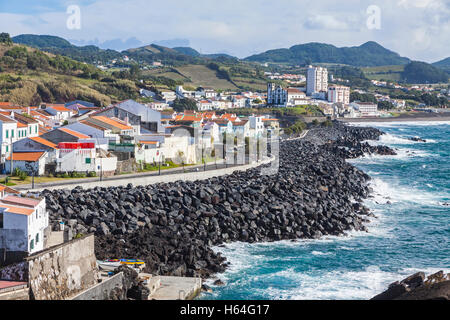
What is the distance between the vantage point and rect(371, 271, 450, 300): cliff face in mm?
13875

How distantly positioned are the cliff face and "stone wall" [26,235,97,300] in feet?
26.5

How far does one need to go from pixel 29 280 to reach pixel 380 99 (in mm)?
158623

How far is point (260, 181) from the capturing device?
33.8 metres

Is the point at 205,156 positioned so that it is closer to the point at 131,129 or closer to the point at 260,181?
the point at 131,129

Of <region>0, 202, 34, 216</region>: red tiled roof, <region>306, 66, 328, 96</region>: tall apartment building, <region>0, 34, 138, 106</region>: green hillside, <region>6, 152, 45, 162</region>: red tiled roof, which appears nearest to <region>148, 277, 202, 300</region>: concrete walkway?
<region>0, 202, 34, 216</region>: red tiled roof

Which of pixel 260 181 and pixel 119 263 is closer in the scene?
pixel 119 263

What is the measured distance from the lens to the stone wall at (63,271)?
13023 mm

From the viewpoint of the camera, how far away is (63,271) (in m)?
13.9

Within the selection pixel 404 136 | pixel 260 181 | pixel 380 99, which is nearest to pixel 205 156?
pixel 260 181

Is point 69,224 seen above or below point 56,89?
below

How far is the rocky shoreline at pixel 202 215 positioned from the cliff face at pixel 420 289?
6.03 m

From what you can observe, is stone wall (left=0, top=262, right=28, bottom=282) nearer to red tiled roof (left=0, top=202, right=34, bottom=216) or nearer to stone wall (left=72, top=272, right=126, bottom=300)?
stone wall (left=72, top=272, right=126, bottom=300)

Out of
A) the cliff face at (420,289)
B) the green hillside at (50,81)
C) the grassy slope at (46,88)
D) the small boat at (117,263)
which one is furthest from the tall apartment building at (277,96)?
the cliff face at (420,289)

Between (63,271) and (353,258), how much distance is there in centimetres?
1170
